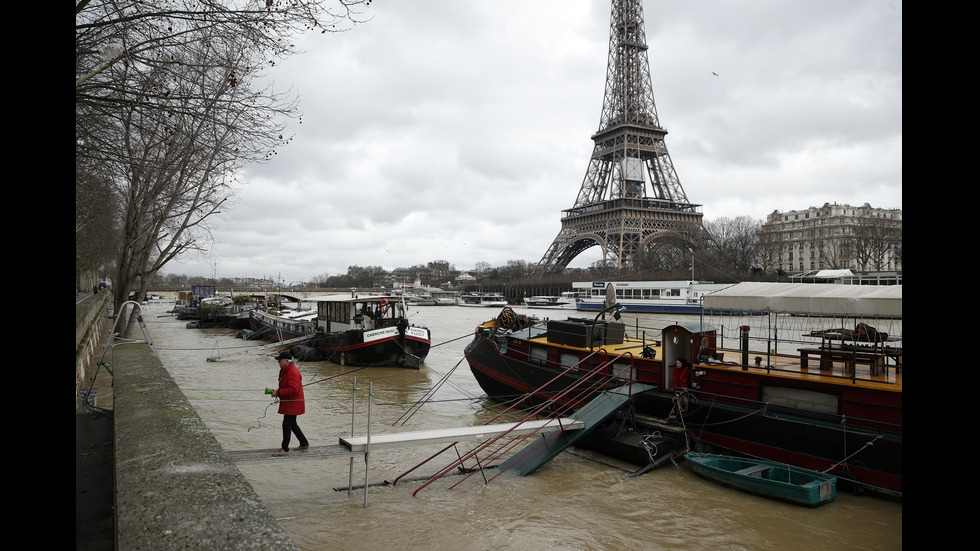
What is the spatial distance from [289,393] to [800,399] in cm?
968

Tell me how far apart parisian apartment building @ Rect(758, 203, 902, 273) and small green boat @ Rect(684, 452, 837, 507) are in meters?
63.5

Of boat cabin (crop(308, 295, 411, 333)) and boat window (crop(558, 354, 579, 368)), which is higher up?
boat cabin (crop(308, 295, 411, 333))

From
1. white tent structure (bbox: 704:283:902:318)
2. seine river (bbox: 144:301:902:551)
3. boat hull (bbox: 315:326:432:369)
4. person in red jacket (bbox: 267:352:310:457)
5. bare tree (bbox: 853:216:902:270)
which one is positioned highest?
bare tree (bbox: 853:216:902:270)

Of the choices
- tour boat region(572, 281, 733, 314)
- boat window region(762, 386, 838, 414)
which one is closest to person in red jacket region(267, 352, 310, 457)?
boat window region(762, 386, 838, 414)

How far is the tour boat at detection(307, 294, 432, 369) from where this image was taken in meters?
25.8

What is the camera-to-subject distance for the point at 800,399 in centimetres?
1133

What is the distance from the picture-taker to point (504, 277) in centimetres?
14012

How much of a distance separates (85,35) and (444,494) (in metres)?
8.59

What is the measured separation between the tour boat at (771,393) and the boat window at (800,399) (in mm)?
20

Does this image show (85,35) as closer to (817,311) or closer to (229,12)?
(229,12)

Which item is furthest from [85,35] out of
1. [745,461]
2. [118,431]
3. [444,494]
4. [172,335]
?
[172,335]

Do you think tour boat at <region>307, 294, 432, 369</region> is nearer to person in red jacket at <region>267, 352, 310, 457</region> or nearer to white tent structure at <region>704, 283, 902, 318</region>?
white tent structure at <region>704, 283, 902, 318</region>

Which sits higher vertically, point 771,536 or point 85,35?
point 85,35
